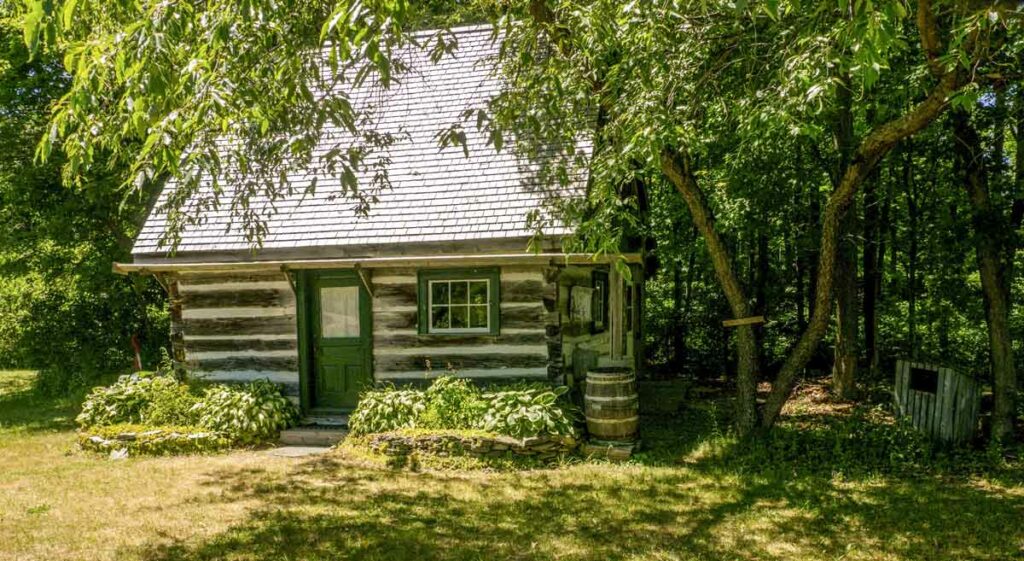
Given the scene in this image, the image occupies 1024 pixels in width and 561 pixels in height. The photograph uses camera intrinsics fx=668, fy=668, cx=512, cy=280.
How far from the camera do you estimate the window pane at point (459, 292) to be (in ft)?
32.2

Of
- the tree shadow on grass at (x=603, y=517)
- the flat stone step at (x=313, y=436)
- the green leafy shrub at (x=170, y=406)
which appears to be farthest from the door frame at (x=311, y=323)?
the tree shadow on grass at (x=603, y=517)

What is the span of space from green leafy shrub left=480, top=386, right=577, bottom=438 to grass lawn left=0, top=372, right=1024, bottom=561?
22.1 inches

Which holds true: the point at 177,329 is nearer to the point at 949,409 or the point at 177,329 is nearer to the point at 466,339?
the point at 466,339

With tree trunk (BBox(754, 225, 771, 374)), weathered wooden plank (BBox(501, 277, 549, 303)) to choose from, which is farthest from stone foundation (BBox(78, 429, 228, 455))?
tree trunk (BBox(754, 225, 771, 374))

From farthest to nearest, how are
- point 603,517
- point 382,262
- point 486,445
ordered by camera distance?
point 382,262
point 486,445
point 603,517

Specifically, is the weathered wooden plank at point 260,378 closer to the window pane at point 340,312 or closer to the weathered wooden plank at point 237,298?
the window pane at point 340,312

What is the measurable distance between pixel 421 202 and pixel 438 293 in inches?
54.3

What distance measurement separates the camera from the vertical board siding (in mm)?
8227

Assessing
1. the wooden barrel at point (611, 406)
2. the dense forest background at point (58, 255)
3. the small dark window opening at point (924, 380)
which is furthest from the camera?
the dense forest background at point (58, 255)

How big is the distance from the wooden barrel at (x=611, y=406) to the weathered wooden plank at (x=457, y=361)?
1081 mm

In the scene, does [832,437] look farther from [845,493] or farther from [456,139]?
[456,139]

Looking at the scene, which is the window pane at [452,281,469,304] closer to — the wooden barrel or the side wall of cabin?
the side wall of cabin

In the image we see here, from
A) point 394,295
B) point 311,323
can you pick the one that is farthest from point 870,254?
point 311,323

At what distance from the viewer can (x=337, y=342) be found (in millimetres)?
10242
